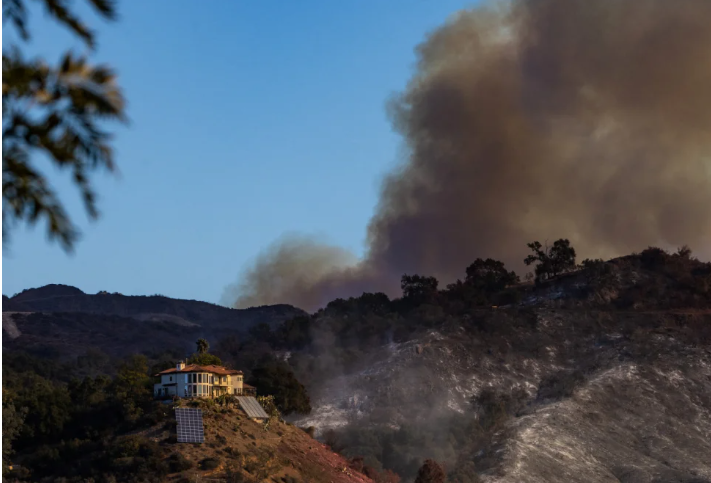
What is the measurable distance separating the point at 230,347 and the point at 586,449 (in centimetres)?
9462

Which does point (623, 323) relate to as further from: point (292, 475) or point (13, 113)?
point (13, 113)

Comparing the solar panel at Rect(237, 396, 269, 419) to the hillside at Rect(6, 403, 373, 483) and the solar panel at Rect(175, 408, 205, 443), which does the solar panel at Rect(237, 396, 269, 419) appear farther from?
the solar panel at Rect(175, 408, 205, 443)

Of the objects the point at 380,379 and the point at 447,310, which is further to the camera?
the point at 447,310

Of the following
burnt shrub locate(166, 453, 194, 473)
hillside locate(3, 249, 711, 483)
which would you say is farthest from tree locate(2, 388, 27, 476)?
hillside locate(3, 249, 711, 483)

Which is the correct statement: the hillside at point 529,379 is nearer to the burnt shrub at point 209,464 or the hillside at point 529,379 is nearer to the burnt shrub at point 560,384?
the burnt shrub at point 560,384

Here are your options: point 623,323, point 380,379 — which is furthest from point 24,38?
point 623,323

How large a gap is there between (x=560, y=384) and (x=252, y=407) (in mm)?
59520

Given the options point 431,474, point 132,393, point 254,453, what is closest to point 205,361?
point 132,393

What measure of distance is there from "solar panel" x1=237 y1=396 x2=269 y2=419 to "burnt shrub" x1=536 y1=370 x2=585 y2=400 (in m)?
52.1

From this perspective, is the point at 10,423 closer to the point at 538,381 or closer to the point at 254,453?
the point at 254,453

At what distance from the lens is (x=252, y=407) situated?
4045 inches

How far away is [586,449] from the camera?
387 ft

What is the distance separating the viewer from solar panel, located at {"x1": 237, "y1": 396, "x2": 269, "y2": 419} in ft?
330

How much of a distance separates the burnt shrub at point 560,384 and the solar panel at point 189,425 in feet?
211
